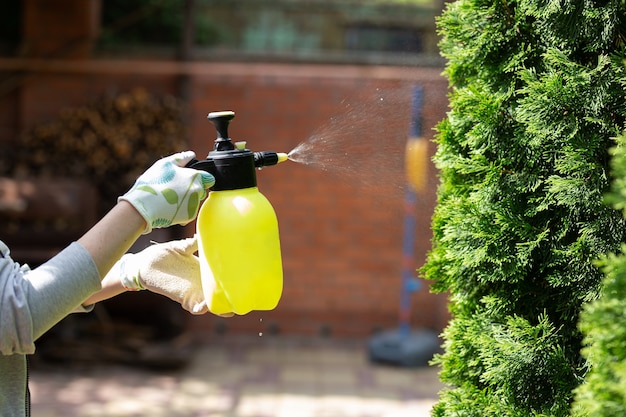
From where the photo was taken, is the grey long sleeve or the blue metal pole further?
the blue metal pole

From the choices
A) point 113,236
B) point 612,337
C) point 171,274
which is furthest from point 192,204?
point 612,337

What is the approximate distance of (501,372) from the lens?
153 cm

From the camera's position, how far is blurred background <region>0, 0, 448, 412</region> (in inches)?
205

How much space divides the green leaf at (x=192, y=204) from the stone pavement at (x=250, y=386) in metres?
2.97

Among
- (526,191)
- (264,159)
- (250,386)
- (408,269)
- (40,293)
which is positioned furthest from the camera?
(408,269)

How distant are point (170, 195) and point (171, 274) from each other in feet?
0.98

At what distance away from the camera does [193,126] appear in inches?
219

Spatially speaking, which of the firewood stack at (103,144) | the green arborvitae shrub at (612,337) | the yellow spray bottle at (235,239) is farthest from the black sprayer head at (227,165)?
the firewood stack at (103,144)

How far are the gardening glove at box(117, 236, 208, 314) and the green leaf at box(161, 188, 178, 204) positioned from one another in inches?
10.4

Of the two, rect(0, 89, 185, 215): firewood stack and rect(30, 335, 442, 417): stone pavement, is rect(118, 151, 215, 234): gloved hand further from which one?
rect(0, 89, 185, 215): firewood stack

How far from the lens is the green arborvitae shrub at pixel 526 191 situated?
56.6 inches

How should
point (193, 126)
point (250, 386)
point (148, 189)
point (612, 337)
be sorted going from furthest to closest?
point (193, 126), point (250, 386), point (148, 189), point (612, 337)

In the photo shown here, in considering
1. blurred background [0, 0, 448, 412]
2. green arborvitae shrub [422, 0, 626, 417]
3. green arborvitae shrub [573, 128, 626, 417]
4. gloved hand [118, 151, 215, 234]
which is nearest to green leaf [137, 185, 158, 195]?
gloved hand [118, 151, 215, 234]

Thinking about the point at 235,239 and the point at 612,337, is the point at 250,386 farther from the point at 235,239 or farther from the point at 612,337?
the point at 612,337
